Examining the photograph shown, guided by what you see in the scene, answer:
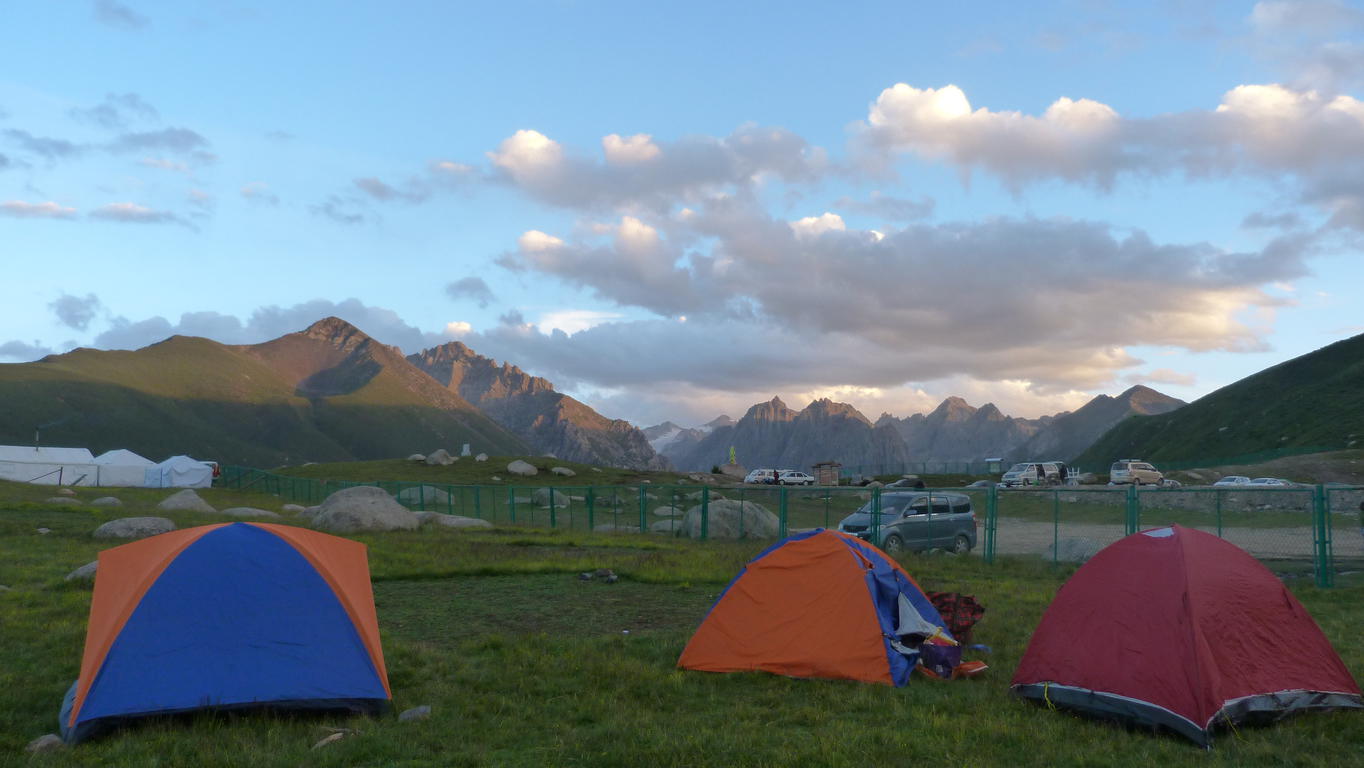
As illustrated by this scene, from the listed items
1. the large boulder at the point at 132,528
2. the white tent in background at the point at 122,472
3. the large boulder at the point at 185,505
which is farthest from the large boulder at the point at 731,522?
the white tent in background at the point at 122,472

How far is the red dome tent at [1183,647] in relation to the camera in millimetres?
7793

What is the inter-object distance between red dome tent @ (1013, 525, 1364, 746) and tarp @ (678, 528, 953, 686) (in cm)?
153

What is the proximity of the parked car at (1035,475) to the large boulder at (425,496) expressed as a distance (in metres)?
38.5

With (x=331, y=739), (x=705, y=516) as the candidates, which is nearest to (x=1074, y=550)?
(x=705, y=516)

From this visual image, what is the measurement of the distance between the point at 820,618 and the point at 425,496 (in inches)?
1478

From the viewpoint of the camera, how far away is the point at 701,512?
91.8ft

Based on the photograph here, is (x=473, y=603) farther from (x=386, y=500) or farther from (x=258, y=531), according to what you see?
(x=386, y=500)

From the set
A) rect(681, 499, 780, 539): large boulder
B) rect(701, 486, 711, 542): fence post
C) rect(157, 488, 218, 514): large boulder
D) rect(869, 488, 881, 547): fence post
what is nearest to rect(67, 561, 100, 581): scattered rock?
rect(701, 486, 711, 542): fence post

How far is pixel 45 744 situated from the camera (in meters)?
7.34

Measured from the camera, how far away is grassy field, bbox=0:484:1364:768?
7.10m

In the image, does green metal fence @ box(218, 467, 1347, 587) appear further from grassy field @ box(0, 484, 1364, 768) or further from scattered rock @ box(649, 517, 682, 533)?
grassy field @ box(0, 484, 1364, 768)

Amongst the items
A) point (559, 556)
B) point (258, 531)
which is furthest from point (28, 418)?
point (258, 531)

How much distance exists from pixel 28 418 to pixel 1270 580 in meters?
181

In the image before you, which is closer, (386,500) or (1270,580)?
(1270,580)
